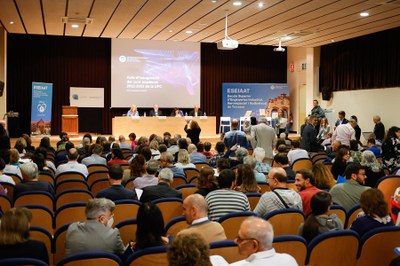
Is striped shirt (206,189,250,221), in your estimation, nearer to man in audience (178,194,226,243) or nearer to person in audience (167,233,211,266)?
man in audience (178,194,226,243)

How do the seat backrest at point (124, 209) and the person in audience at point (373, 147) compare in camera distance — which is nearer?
the seat backrest at point (124, 209)

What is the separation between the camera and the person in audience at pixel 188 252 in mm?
2158

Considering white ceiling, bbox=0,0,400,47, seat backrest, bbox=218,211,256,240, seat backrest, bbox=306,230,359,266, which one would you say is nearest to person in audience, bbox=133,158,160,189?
seat backrest, bbox=218,211,256,240

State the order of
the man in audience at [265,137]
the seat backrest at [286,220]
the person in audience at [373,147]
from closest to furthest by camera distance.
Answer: the seat backrest at [286,220], the person in audience at [373,147], the man in audience at [265,137]

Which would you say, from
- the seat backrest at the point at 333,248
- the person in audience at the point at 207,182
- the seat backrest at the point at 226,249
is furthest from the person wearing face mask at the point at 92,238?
the person in audience at the point at 207,182

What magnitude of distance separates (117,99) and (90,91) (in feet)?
3.83

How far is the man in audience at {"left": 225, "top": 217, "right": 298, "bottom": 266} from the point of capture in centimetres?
254

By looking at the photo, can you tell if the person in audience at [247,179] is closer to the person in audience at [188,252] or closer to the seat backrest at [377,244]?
the seat backrest at [377,244]

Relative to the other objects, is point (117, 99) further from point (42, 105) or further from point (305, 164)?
point (305, 164)

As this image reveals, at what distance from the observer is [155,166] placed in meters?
5.98

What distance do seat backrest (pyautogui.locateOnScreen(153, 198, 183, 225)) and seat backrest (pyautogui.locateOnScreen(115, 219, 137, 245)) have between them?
828mm

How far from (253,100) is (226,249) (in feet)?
59.3

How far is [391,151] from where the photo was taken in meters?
8.59

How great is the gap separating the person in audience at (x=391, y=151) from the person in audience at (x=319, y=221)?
5.36 metres
